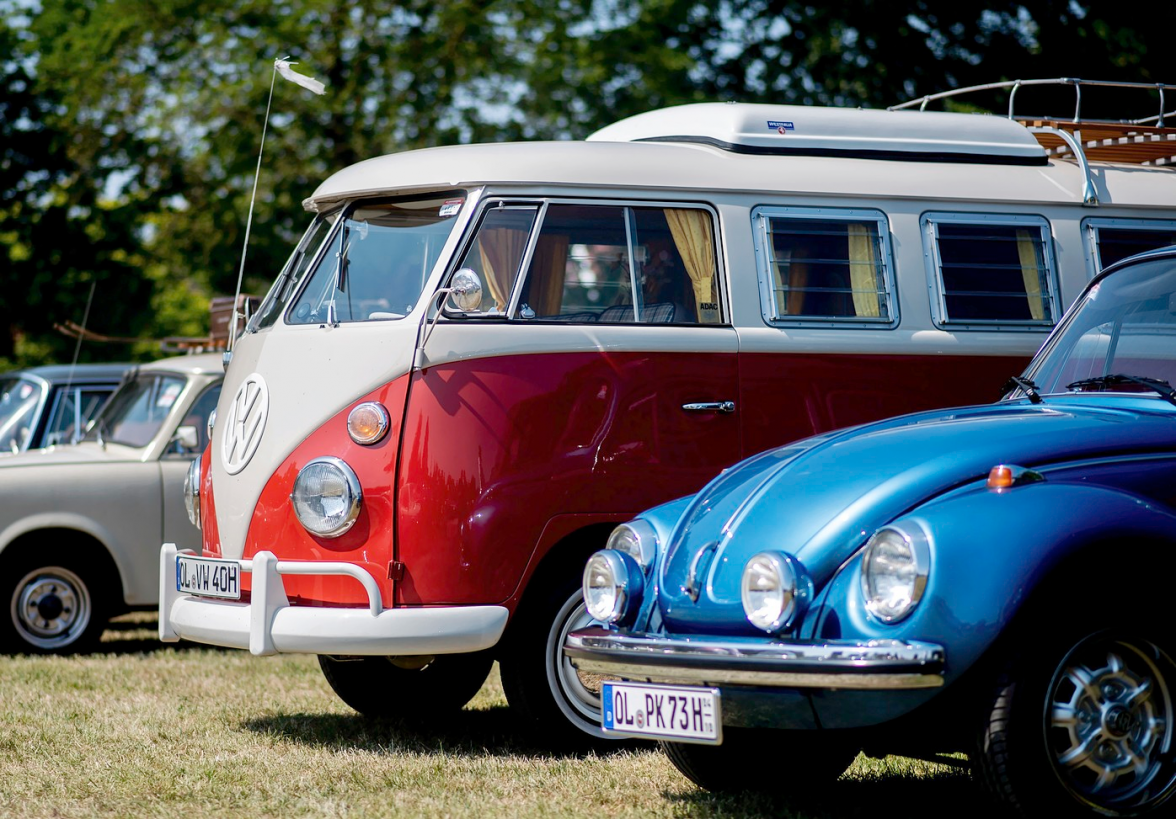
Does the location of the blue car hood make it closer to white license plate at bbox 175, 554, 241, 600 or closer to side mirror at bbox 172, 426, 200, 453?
white license plate at bbox 175, 554, 241, 600

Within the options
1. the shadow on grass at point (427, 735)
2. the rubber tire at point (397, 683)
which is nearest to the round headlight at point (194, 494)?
the rubber tire at point (397, 683)

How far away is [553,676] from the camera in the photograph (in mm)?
6395

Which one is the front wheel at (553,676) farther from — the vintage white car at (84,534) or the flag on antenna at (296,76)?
the vintage white car at (84,534)

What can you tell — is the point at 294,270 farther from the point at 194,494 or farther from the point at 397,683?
the point at 397,683

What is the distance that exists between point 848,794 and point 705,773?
1.88ft

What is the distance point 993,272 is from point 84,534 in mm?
5941

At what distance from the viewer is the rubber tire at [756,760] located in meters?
5.22

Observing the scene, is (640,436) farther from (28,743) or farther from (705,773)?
(28,743)

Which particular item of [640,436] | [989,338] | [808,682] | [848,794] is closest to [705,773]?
[848,794]

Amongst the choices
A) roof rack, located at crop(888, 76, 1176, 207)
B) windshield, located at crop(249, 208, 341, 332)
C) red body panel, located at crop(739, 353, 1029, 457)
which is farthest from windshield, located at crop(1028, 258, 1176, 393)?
windshield, located at crop(249, 208, 341, 332)

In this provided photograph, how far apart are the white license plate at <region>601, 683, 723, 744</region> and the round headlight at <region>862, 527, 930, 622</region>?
1.92ft

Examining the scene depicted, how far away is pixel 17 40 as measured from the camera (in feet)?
74.5

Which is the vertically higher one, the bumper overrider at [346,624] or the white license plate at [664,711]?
the bumper overrider at [346,624]

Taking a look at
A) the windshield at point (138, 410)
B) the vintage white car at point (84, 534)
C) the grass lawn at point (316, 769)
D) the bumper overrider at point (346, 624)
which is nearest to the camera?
the grass lawn at point (316, 769)
